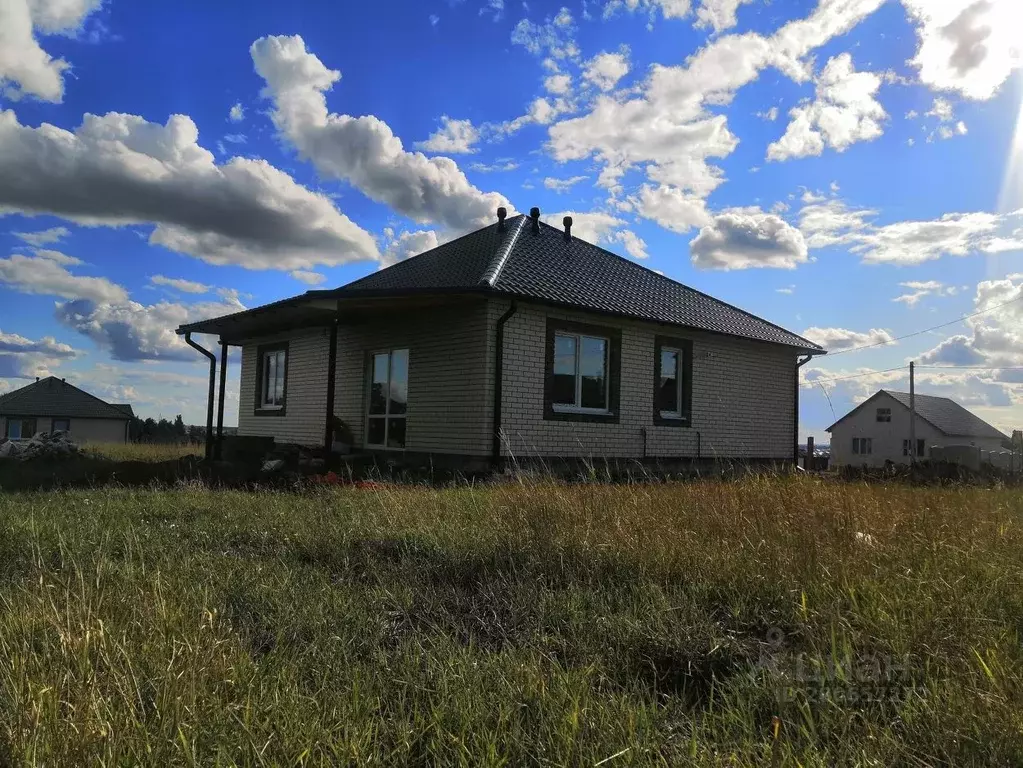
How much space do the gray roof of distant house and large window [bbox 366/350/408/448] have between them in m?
1.49

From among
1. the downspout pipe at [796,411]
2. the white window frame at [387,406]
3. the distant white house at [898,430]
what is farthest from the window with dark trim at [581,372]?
the distant white house at [898,430]

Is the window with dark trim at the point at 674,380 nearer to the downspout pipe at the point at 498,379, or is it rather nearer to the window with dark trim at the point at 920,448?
the downspout pipe at the point at 498,379

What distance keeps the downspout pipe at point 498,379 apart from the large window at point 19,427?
169ft

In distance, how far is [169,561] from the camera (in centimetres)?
456

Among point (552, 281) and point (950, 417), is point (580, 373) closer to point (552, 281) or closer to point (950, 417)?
point (552, 281)

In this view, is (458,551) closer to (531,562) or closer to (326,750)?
(531,562)

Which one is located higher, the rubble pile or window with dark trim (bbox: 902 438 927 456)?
window with dark trim (bbox: 902 438 927 456)

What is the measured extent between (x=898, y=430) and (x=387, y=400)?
52.1 m

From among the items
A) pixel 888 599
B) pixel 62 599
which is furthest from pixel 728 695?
pixel 62 599

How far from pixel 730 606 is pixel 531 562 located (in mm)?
1366

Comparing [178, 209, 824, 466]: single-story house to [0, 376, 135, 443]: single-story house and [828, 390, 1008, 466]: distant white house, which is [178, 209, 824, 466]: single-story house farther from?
[0, 376, 135, 443]: single-story house

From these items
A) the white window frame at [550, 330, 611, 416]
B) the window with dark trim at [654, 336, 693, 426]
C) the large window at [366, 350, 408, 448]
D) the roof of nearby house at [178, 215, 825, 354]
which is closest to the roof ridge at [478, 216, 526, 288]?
the roof of nearby house at [178, 215, 825, 354]

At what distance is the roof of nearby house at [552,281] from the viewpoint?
11.9 m

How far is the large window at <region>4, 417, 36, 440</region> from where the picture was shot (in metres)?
50.3
